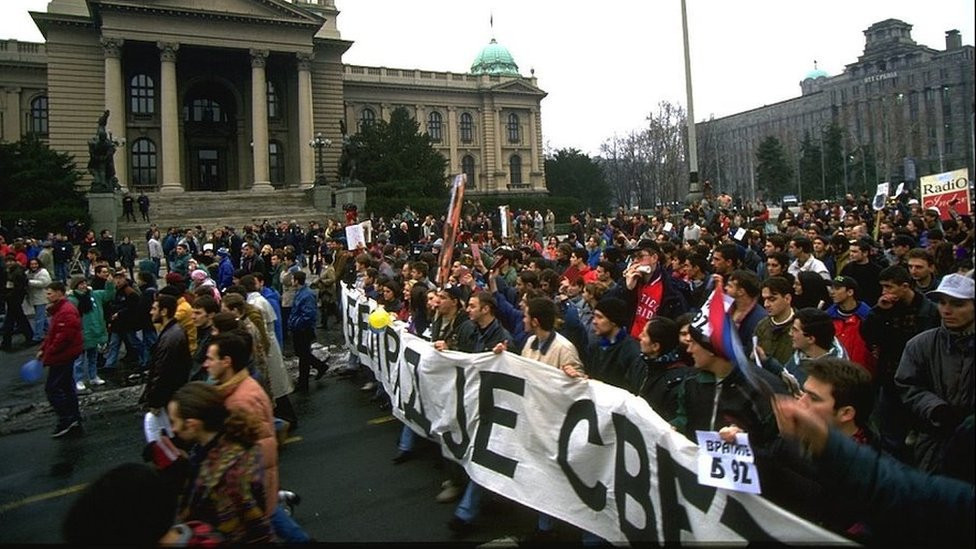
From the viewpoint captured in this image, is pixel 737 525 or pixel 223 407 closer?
pixel 737 525

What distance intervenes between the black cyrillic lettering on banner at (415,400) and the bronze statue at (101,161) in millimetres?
29497

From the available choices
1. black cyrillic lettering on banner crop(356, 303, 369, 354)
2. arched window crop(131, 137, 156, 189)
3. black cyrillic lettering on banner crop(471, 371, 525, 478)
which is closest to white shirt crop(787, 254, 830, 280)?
black cyrillic lettering on banner crop(471, 371, 525, 478)

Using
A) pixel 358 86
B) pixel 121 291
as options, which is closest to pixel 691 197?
pixel 121 291

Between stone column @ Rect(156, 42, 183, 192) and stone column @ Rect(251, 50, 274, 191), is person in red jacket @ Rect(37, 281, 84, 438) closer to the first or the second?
stone column @ Rect(156, 42, 183, 192)

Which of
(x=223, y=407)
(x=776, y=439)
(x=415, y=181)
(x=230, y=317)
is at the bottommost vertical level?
(x=776, y=439)

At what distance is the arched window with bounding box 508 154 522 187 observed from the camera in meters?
72.0

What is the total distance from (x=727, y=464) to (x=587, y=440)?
1314 mm

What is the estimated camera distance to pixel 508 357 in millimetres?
5125

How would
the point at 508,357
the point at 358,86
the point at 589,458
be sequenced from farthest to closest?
the point at 358,86, the point at 508,357, the point at 589,458

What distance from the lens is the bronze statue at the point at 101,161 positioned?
103 feet

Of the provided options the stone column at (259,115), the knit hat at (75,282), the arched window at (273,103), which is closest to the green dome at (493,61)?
the arched window at (273,103)

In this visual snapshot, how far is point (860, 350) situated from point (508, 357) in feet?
8.81

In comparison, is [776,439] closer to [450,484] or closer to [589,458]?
[589,458]

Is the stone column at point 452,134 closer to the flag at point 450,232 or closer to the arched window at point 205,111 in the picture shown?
the arched window at point 205,111
